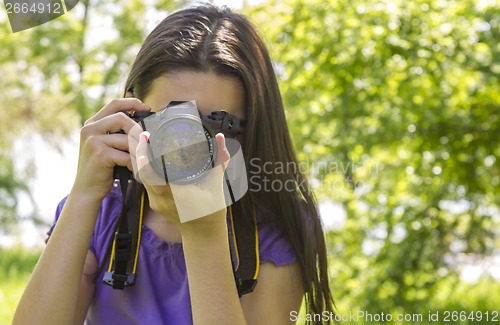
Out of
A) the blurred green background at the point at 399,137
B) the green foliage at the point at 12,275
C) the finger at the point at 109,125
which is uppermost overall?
the finger at the point at 109,125

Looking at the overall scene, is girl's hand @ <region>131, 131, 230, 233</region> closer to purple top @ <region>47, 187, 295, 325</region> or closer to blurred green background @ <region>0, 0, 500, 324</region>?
purple top @ <region>47, 187, 295, 325</region>

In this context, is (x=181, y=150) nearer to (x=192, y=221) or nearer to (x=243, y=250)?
(x=192, y=221)

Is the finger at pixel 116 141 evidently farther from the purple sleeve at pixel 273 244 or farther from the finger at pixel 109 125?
the purple sleeve at pixel 273 244

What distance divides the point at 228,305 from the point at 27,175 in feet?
21.4

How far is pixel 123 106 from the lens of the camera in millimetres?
1368

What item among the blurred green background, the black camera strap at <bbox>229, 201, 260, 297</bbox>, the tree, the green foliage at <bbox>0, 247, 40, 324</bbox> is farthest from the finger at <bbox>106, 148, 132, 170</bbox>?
the tree

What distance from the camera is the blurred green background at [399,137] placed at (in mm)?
2900

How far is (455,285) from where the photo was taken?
11.9 feet

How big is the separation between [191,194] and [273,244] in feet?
0.86

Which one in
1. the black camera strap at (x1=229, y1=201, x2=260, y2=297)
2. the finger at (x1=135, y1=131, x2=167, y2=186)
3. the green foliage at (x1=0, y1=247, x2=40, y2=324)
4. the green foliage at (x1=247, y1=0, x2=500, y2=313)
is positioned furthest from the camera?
the green foliage at (x1=0, y1=247, x2=40, y2=324)

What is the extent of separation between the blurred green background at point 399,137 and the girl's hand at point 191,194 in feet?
4.34

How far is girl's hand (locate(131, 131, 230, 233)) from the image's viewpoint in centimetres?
123

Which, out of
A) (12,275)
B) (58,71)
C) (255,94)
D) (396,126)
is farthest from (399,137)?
(58,71)

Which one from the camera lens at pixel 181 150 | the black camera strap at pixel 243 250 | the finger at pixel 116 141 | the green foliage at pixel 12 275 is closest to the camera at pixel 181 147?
the camera lens at pixel 181 150
